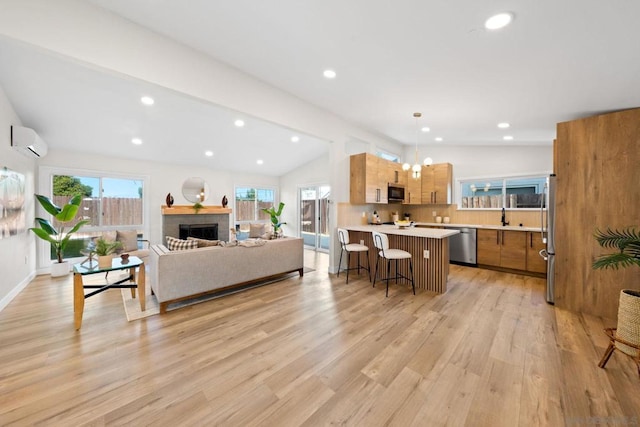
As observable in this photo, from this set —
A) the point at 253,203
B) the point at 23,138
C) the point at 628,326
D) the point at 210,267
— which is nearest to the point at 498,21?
the point at 628,326

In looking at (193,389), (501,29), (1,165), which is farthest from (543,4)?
(1,165)

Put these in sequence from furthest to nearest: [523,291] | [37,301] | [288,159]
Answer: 1. [288,159]
2. [523,291]
3. [37,301]

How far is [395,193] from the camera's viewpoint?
5.67 meters

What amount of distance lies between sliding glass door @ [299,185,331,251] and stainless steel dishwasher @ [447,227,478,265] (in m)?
3.37

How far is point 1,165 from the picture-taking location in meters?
3.07

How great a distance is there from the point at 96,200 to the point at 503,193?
891 centimetres

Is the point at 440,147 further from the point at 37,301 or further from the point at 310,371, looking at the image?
the point at 37,301

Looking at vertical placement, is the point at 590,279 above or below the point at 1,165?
below

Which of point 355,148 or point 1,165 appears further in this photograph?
point 355,148

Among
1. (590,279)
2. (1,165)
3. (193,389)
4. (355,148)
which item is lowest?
(193,389)

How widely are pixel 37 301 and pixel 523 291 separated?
6908 mm

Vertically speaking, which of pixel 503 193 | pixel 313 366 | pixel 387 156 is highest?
pixel 387 156

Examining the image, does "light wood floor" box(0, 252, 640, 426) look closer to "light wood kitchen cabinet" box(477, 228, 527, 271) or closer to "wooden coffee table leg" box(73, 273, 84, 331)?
"wooden coffee table leg" box(73, 273, 84, 331)

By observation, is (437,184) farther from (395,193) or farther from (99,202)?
(99,202)
